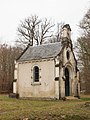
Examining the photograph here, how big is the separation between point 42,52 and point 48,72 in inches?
147

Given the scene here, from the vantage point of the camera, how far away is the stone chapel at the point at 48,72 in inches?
1260

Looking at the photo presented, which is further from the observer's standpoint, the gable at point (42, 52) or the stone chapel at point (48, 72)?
the gable at point (42, 52)

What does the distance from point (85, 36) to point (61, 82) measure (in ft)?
29.8

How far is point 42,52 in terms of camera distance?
34969mm

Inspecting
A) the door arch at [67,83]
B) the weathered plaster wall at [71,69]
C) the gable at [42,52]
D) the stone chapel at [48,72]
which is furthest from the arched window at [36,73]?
the door arch at [67,83]

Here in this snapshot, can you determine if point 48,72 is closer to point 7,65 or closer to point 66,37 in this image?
point 66,37

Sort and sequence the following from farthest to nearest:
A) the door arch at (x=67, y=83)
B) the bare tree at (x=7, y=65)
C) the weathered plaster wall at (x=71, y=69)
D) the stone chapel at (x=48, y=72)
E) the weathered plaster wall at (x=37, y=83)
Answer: the bare tree at (x=7, y=65), the door arch at (x=67, y=83), the weathered plaster wall at (x=71, y=69), the weathered plaster wall at (x=37, y=83), the stone chapel at (x=48, y=72)

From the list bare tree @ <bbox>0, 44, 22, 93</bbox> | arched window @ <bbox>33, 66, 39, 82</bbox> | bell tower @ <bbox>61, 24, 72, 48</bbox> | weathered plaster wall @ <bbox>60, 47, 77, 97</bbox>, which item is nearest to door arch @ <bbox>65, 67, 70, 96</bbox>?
weathered plaster wall @ <bbox>60, 47, 77, 97</bbox>

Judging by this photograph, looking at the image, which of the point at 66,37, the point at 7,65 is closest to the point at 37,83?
the point at 66,37

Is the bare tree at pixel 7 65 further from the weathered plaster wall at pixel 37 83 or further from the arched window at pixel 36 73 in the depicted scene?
the arched window at pixel 36 73

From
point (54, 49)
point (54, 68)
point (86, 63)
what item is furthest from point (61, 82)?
point (86, 63)

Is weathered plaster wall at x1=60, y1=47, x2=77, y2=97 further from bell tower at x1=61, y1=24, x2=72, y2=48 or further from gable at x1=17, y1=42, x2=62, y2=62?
gable at x1=17, y1=42, x2=62, y2=62

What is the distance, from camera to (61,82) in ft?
105

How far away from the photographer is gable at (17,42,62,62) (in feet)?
110
